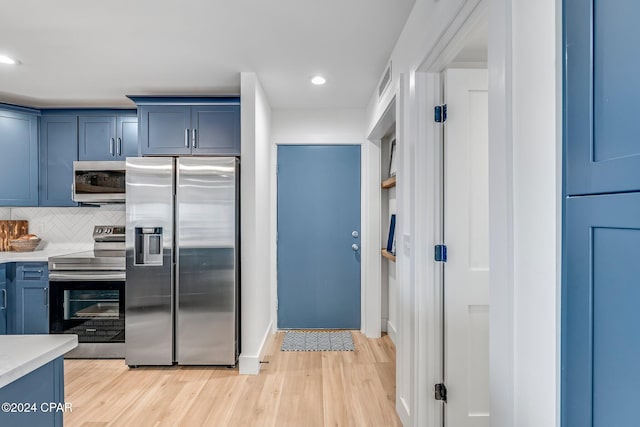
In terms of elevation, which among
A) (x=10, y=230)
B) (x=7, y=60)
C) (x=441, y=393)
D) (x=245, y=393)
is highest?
(x=7, y=60)

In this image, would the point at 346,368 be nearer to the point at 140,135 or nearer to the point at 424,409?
the point at 424,409

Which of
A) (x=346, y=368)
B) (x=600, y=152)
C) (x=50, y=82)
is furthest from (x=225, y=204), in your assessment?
(x=600, y=152)

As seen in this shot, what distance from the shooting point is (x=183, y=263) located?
125 inches

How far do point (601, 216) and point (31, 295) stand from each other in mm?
4244

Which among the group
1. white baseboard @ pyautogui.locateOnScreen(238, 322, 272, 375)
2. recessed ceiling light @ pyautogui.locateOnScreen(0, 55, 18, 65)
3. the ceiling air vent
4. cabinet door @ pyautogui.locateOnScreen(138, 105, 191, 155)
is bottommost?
white baseboard @ pyautogui.locateOnScreen(238, 322, 272, 375)

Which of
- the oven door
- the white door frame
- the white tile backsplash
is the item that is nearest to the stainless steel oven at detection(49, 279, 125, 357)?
the oven door

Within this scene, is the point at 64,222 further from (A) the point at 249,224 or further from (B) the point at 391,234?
(B) the point at 391,234

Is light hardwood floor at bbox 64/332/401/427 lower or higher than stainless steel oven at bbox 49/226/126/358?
lower

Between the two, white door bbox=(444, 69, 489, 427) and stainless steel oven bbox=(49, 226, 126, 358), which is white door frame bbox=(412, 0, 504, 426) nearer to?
white door bbox=(444, 69, 489, 427)

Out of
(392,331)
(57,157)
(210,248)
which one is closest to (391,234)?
(392,331)

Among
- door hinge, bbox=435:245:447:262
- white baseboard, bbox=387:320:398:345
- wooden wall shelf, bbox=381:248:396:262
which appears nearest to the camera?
door hinge, bbox=435:245:447:262

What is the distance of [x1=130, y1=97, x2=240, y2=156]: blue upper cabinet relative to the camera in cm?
349

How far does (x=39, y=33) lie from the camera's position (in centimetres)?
241

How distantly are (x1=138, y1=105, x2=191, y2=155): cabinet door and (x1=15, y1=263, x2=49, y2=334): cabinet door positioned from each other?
4.78ft
